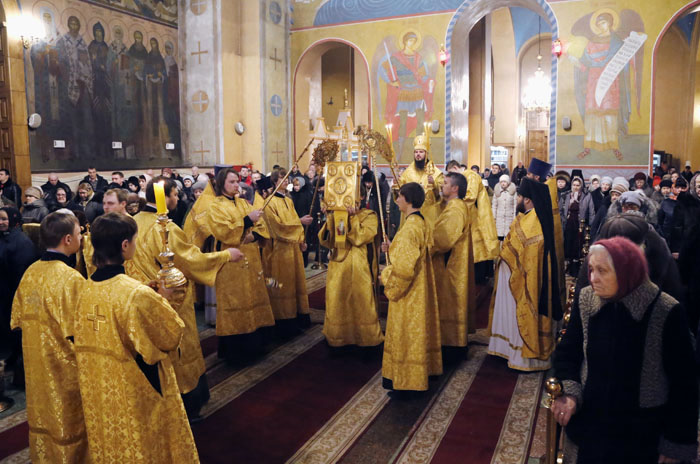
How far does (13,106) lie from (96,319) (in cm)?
923

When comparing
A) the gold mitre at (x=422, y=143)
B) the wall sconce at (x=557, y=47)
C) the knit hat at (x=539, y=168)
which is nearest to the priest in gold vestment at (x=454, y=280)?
the knit hat at (x=539, y=168)

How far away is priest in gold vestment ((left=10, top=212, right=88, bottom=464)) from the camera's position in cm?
277

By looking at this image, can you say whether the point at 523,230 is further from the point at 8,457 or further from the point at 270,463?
the point at 8,457

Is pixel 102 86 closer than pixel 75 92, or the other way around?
pixel 75 92

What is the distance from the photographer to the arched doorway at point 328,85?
15.5 metres

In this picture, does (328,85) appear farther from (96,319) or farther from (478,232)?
(96,319)

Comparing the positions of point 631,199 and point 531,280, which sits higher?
point 631,199

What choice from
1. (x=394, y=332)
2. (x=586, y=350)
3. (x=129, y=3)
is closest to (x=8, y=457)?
(x=394, y=332)

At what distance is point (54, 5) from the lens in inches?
412

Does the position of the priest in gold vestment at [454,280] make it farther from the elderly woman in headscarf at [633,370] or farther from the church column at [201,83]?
the church column at [201,83]

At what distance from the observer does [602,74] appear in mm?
12445

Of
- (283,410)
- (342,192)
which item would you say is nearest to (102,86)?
(342,192)

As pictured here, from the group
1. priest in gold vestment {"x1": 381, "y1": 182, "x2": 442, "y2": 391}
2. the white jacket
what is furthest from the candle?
the white jacket

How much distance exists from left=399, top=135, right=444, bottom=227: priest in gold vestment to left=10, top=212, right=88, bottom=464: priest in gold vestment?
3.56 m
